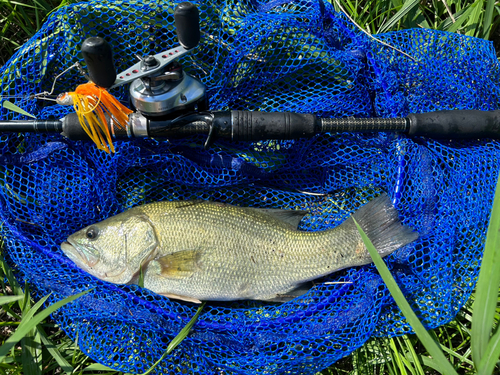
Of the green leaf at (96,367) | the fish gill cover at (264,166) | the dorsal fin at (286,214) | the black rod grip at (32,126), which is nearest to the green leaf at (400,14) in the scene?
the fish gill cover at (264,166)

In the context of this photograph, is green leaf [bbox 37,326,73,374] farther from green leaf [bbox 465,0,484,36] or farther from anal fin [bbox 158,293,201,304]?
green leaf [bbox 465,0,484,36]

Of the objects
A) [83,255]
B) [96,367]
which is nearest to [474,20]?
[83,255]

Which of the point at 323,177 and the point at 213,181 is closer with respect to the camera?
the point at 213,181

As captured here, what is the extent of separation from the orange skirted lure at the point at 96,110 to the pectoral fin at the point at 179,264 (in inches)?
35.0

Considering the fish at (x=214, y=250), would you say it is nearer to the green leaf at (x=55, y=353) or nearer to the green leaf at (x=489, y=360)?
the green leaf at (x=55, y=353)

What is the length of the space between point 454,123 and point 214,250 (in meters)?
2.00

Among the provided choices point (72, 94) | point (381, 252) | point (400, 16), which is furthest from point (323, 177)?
point (72, 94)

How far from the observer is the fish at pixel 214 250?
2.67 meters

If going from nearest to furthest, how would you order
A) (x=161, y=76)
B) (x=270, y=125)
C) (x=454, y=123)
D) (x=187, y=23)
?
(x=187, y=23), (x=161, y=76), (x=270, y=125), (x=454, y=123)

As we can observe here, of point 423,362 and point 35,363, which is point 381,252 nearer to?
point 423,362

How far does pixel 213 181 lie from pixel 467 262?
1.99 meters

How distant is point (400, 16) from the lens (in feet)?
10.5

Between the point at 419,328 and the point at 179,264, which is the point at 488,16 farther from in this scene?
the point at 179,264

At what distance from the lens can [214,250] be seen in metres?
2.69
